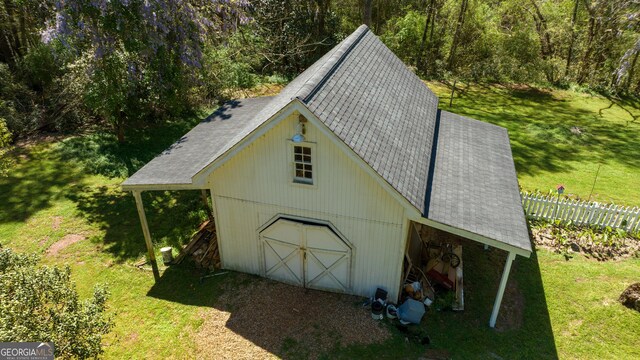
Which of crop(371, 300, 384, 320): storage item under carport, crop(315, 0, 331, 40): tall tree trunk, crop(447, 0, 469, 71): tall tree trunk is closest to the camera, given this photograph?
crop(371, 300, 384, 320): storage item under carport

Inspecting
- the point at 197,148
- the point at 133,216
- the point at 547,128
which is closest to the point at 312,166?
the point at 197,148

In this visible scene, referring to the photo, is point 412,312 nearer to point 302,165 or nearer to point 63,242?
point 302,165

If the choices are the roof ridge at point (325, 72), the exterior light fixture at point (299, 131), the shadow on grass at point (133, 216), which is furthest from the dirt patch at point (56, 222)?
the roof ridge at point (325, 72)

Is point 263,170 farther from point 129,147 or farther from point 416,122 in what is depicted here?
point 129,147

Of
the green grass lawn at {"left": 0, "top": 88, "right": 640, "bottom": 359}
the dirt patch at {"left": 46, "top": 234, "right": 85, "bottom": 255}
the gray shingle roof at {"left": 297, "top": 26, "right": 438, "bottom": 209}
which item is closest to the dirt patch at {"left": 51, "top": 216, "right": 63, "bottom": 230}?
the green grass lawn at {"left": 0, "top": 88, "right": 640, "bottom": 359}

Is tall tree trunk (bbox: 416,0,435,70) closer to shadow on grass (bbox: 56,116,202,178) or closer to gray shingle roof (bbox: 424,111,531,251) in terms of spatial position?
gray shingle roof (bbox: 424,111,531,251)

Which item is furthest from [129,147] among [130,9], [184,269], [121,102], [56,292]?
[56,292]
